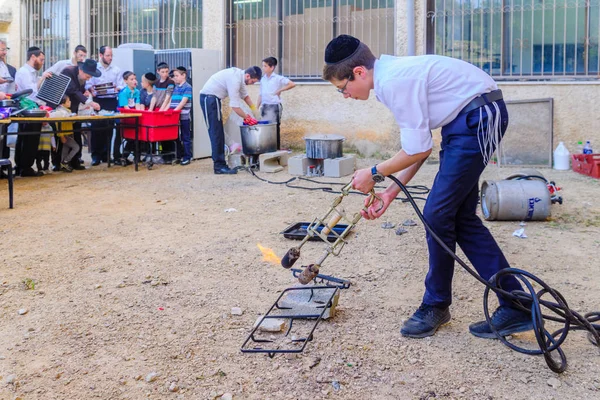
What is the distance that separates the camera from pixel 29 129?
31.7ft

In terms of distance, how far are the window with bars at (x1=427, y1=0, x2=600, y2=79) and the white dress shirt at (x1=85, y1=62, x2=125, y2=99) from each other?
17.5 feet

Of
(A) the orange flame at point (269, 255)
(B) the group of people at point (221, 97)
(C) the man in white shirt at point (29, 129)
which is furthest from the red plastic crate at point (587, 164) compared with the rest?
(C) the man in white shirt at point (29, 129)

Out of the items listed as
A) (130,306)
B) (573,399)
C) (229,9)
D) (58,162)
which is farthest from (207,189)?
(573,399)

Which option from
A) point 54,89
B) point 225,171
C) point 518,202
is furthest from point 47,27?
point 518,202

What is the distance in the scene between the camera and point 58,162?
10.5 meters

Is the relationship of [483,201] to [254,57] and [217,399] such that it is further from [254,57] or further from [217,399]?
[254,57]

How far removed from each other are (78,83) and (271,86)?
10.4ft

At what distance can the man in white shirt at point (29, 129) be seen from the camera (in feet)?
31.6

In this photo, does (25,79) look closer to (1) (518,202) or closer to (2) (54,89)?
(2) (54,89)

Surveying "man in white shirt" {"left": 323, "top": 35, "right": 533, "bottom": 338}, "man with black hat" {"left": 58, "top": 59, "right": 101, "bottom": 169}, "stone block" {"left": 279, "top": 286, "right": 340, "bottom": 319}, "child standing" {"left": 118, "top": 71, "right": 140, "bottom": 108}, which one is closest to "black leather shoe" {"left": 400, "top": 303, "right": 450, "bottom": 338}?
"man in white shirt" {"left": 323, "top": 35, "right": 533, "bottom": 338}

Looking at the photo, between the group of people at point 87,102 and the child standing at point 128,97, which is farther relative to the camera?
the child standing at point 128,97

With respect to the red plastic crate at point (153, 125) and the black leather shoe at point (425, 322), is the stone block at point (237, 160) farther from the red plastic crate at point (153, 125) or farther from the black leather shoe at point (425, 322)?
the black leather shoe at point (425, 322)

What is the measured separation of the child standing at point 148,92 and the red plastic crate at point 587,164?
675 centimetres

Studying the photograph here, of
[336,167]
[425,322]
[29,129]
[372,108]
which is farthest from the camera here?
[372,108]
